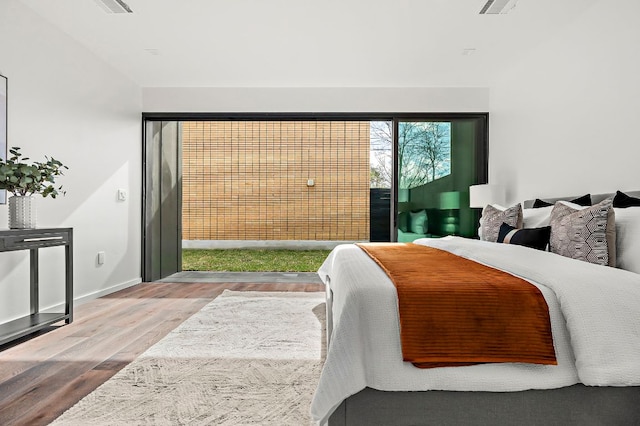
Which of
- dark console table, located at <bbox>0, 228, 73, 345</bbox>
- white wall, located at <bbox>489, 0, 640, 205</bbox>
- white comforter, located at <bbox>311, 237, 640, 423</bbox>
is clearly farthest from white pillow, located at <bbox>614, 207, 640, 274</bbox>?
dark console table, located at <bbox>0, 228, 73, 345</bbox>

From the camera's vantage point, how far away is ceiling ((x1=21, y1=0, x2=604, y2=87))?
324 cm

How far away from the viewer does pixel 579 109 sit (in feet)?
10.9

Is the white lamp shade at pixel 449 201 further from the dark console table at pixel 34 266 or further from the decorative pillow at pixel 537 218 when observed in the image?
the dark console table at pixel 34 266

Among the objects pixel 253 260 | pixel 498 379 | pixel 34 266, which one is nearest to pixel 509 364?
pixel 498 379

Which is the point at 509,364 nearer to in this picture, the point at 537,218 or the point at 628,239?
the point at 628,239

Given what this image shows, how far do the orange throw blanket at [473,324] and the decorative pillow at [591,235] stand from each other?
3.08ft

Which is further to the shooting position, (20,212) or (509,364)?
(20,212)

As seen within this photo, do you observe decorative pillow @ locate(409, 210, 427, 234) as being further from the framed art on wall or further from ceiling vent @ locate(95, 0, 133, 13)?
the framed art on wall

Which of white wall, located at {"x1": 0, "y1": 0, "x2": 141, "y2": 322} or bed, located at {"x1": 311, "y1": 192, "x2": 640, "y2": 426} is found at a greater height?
white wall, located at {"x1": 0, "y1": 0, "x2": 141, "y2": 322}

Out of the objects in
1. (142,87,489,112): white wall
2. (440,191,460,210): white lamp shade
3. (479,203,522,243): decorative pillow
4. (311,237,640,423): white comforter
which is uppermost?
(142,87,489,112): white wall

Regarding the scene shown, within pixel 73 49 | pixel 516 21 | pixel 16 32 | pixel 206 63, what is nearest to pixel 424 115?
pixel 516 21

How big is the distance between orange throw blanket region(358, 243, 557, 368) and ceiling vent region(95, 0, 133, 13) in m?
2.97

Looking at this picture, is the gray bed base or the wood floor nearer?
the gray bed base

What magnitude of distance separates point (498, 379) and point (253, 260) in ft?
20.4
